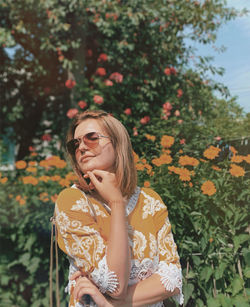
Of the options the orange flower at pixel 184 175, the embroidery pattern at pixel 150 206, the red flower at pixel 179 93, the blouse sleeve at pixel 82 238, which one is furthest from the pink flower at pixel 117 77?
the blouse sleeve at pixel 82 238

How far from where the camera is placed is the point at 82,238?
1066 millimetres

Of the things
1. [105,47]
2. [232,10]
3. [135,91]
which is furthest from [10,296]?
[232,10]

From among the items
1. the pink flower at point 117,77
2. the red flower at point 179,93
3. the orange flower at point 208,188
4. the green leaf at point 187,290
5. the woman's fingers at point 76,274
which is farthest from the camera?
the red flower at point 179,93

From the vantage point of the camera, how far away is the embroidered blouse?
40.9 inches

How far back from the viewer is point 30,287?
7.94ft

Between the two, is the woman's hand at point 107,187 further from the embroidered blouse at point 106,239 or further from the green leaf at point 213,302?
the green leaf at point 213,302

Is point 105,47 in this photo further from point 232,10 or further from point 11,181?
point 11,181

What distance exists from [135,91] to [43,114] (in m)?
2.63

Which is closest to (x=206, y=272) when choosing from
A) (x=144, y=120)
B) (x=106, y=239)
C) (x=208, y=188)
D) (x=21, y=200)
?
(x=208, y=188)

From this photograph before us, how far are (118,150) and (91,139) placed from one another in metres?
0.11

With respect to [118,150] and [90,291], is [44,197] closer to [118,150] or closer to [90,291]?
[118,150]

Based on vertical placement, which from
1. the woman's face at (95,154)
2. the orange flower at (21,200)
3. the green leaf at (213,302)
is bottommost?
the green leaf at (213,302)

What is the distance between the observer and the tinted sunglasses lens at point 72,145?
48.2 inches

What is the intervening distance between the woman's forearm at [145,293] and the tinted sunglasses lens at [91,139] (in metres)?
0.51
